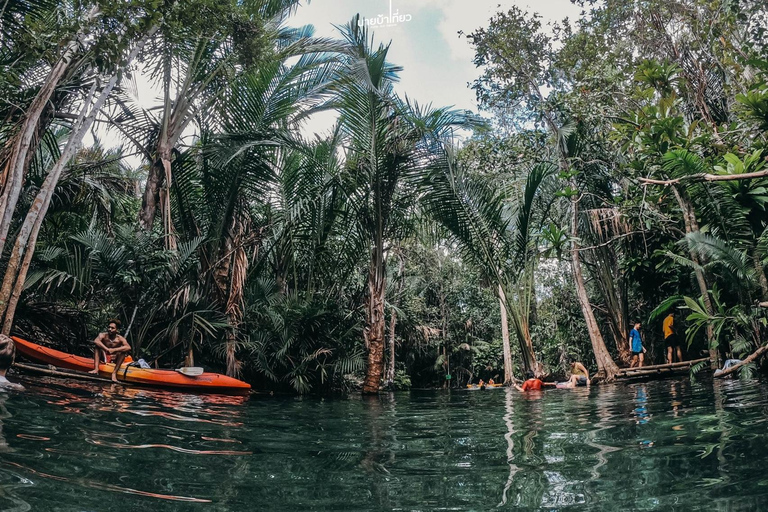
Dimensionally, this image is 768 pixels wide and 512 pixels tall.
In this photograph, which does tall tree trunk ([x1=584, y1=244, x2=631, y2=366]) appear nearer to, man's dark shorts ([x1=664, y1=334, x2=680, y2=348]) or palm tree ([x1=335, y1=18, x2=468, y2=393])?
man's dark shorts ([x1=664, y1=334, x2=680, y2=348])

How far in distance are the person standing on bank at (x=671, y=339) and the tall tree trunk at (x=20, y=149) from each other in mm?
11250

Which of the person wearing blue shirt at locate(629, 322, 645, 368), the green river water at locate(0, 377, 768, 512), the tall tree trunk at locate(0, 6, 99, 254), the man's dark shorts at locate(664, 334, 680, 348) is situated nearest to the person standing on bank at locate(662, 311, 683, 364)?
the man's dark shorts at locate(664, 334, 680, 348)

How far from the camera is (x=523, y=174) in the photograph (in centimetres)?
1157

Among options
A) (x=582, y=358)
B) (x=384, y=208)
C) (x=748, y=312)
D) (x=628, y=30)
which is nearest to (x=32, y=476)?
(x=384, y=208)

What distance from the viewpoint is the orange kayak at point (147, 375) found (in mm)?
7203

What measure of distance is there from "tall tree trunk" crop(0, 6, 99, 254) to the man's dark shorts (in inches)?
460

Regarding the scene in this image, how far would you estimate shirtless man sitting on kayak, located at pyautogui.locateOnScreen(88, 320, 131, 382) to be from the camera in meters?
7.68

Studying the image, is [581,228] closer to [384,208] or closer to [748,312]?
[748,312]

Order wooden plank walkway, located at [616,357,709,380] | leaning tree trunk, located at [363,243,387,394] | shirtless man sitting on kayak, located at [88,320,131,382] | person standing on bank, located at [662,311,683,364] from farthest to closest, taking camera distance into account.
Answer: person standing on bank, located at [662,311,683,364] < wooden plank walkway, located at [616,357,709,380] < leaning tree trunk, located at [363,243,387,394] < shirtless man sitting on kayak, located at [88,320,131,382]

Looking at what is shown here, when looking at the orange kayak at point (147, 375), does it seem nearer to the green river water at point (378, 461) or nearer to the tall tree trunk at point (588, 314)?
the green river water at point (378, 461)

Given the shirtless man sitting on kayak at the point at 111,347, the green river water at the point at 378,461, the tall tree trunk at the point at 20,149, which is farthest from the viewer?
the shirtless man sitting on kayak at the point at 111,347

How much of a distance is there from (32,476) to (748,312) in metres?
8.82

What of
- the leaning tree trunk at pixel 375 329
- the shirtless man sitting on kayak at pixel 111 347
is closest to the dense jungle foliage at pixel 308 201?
the leaning tree trunk at pixel 375 329

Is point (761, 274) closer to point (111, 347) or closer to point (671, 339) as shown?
point (671, 339)
